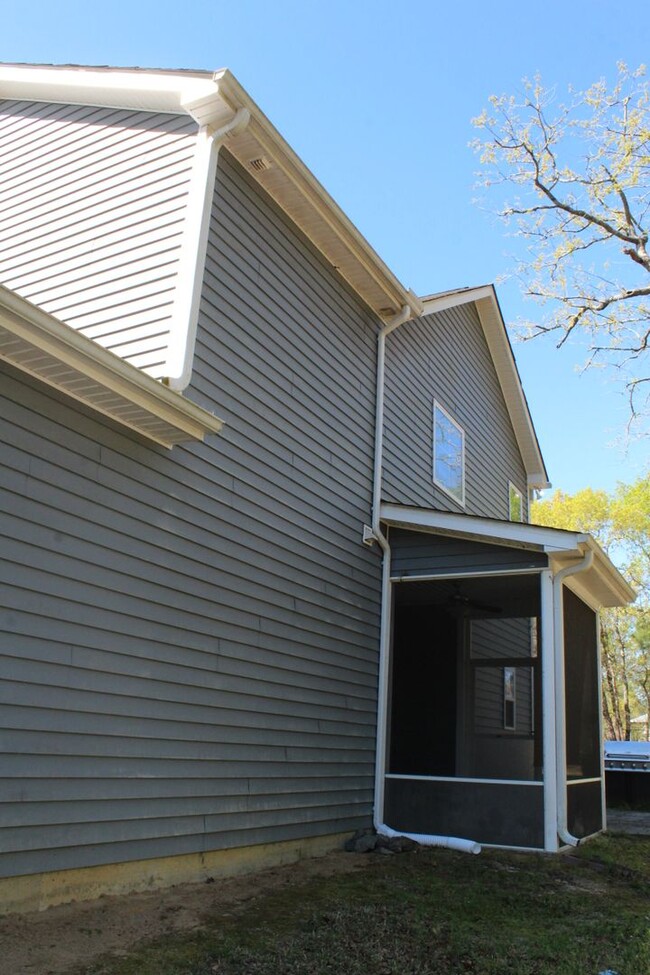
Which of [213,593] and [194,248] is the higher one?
[194,248]

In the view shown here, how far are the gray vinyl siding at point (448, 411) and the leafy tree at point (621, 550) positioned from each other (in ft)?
55.5

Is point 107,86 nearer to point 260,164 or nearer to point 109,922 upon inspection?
point 260,164

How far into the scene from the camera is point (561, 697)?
315 inches

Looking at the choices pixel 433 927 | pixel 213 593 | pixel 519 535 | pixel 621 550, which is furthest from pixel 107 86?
pixel 621 550

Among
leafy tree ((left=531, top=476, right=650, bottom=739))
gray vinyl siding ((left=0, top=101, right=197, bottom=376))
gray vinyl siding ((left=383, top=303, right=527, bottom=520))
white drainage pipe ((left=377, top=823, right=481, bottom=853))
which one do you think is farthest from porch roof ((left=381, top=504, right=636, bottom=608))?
leafy tree ((left=531, top=476, right=650, bottom=739))

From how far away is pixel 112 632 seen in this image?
5320 millimetres

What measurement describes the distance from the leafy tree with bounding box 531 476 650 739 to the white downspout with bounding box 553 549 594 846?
22.1 meters

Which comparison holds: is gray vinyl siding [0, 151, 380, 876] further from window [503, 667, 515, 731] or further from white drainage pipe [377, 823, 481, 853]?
window [503, 667, 515, 731]

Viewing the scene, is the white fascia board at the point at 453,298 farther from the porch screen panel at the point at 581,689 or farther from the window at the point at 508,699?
the window at the point at 508,699

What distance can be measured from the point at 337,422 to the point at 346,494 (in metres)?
0.73

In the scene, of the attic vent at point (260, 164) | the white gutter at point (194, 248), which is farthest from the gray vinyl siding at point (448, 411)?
the white gutter at point (194, 248)

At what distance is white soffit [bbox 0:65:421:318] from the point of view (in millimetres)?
6461

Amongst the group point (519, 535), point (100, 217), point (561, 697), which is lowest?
point (561, 697)

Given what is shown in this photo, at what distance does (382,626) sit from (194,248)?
4.43 metres
